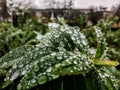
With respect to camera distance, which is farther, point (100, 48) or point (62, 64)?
point (100, 48)

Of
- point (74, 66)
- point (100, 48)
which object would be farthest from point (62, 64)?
point (100, 48)

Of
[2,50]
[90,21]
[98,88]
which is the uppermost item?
[98,88]

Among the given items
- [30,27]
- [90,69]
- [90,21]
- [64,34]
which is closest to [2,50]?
[30,27]

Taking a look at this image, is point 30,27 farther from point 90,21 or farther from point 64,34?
point 90,21

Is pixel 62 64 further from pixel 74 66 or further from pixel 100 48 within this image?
pixel 100 48

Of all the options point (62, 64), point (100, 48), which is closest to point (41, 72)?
point (62, 64)

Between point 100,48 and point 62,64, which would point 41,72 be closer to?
point 62,64

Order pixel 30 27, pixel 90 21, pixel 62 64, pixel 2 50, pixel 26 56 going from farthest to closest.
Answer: pixel 90 21 < pixel 30 27 < pixel 2 50 < pixel 26 56 < pixel 62 64

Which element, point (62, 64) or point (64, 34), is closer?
point (62, 64)
